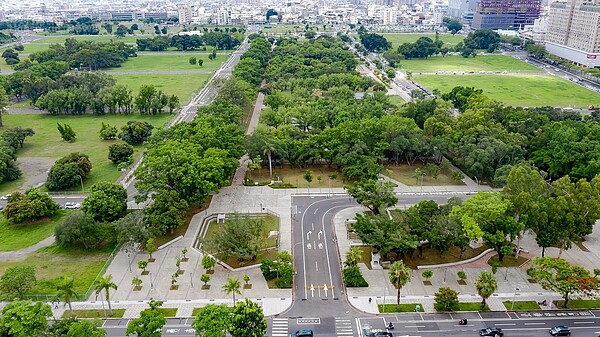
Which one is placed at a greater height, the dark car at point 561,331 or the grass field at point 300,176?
the grass field at point 300,176

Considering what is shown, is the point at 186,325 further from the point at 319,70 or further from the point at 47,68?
the point at 47,68

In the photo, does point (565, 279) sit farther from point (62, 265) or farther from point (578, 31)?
point (578, 31)

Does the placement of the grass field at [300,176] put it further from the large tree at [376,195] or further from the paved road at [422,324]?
the paved road at [422,324]

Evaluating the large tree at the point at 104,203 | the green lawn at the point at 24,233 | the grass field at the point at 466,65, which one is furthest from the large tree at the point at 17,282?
the grass field at the point at 466,65

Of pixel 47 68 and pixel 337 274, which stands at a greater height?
pixel 47 68

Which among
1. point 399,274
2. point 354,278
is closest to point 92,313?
point 354,278

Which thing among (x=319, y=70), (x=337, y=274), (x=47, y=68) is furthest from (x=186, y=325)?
(x=47, y=68)
